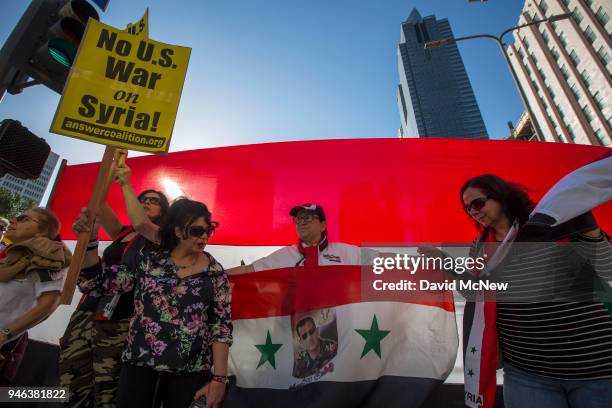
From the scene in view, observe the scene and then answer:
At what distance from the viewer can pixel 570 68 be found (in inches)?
1300

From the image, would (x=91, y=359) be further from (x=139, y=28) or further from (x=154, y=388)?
(x=139, y=28)

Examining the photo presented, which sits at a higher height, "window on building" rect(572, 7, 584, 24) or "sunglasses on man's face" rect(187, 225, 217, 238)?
"window on building" rect(572, 7, 584, 24)

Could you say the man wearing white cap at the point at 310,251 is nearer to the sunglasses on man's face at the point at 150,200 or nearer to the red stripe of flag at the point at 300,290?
the red stripe of flag at the point at 300,290

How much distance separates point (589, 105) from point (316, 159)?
4008 centimetres

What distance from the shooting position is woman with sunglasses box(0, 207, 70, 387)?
6.40ft

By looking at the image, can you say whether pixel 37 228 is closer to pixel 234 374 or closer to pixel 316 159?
pixel 234 374

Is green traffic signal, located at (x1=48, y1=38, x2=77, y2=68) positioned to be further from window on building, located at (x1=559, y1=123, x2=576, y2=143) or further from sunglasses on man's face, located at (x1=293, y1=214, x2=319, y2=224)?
window on building, located at (x1=559, y1=123, x2=576, y2=143)

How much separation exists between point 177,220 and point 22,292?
1223mm

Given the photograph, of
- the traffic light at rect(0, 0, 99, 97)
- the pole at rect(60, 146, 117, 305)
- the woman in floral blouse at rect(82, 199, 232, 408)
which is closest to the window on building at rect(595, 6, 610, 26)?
the traffic light at rect(0, 0, 99, 97)

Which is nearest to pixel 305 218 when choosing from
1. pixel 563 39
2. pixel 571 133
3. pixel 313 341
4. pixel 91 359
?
pixel 313 341

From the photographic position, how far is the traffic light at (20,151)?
2229 millimetres

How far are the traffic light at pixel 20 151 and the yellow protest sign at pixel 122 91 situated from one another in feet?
1.94

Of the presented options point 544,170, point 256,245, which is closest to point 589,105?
point 544,170

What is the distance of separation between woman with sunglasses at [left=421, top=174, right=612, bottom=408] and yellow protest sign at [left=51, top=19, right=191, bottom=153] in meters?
2.35
